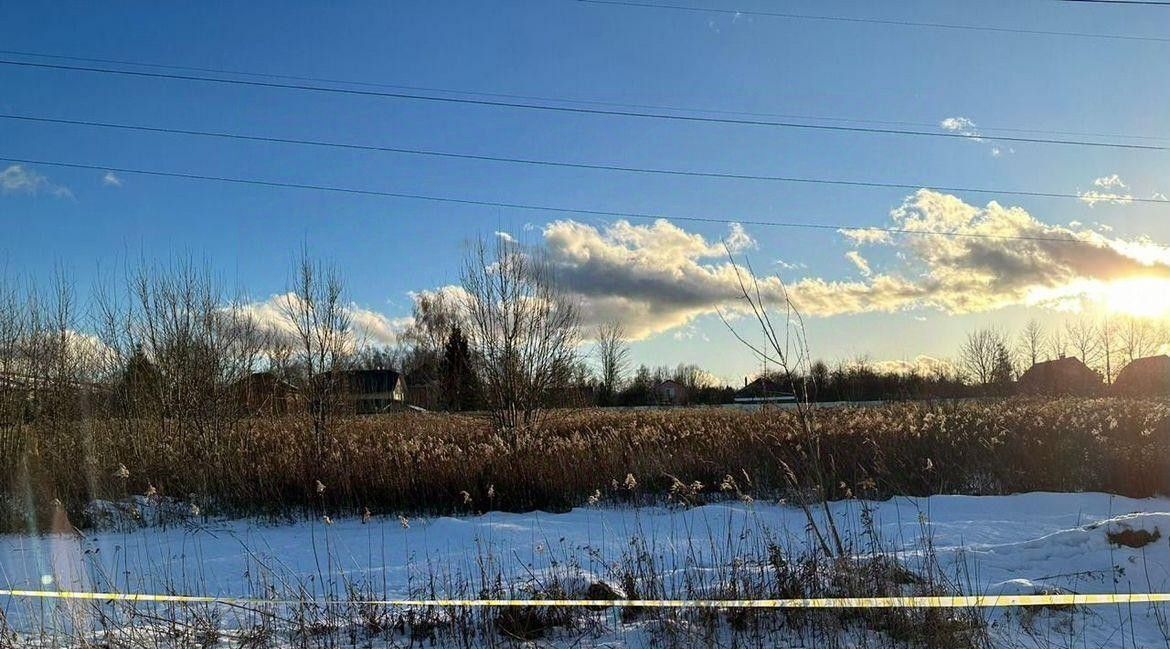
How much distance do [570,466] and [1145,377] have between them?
130 ft

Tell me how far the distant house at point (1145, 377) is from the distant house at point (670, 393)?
21876mm

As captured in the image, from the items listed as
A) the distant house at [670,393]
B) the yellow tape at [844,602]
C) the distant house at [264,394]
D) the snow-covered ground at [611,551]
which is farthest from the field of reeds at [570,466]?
the distant house at [670,393]

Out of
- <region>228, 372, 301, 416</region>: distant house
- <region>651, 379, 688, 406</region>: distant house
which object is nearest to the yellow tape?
<region>228, 372, 301, 416</region>: distant house

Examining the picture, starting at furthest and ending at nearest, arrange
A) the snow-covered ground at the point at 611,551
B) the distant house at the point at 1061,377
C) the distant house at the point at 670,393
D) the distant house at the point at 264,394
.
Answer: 1. the distant house at the point at 670,393
2. the distant house at the point at 1061,377
3. the distant house at the point at 264,394
4. the snow-covered ground at the point at 611,551

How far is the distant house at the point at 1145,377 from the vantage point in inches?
1378

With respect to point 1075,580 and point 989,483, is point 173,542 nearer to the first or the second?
point 1075,580

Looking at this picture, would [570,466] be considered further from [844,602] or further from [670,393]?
[670,393]

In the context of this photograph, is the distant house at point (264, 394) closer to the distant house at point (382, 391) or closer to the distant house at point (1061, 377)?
the distant house at point (382, 391)

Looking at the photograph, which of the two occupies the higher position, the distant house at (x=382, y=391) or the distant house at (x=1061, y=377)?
the distant house at (x=382, y=391)

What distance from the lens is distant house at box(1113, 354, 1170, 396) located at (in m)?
35.0

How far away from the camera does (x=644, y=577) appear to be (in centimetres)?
530

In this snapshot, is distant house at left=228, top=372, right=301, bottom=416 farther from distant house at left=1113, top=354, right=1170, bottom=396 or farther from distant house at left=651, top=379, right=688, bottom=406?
distant house at left=1113, top=354, right=1170, bottom=396

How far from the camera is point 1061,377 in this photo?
41125 mm

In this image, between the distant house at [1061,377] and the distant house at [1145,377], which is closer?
the distant house at [1145,377]
